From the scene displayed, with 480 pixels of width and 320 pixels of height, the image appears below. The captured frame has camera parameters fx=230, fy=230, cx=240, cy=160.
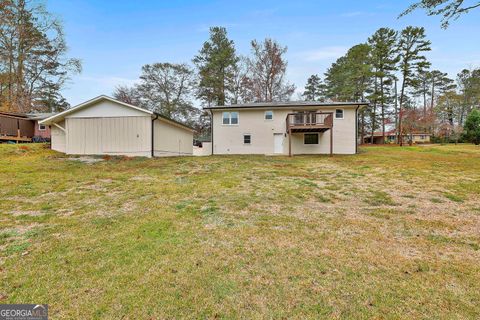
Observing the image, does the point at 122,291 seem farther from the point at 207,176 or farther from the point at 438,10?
the point at 438,10

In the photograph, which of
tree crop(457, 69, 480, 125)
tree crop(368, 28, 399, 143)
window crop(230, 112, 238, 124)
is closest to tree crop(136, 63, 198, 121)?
window crop(230, 112, 238, 124)

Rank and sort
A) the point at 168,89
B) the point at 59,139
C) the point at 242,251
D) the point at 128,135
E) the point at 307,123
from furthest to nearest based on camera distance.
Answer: the point at 168,89, the point at 307,123, the point at 59,139, the point at 128,135, the point at 242,251

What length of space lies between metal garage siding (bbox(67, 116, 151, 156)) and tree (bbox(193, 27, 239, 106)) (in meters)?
16.3

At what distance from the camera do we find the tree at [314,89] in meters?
37.1

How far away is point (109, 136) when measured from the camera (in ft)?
48.4

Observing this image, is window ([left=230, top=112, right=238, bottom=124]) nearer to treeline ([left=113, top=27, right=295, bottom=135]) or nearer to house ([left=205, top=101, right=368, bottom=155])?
house ([left=205, top=101, right=368, bottom=155])

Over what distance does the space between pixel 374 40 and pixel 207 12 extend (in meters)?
25.1

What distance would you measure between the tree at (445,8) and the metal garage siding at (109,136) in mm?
14483

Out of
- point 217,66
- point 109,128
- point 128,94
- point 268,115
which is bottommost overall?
point 109,128

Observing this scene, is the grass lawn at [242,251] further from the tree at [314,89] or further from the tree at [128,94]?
the tree at [314,89]

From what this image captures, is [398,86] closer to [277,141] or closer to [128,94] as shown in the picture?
[277,141]

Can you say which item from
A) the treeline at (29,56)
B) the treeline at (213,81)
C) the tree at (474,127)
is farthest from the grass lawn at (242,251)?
the tree at (474,127)

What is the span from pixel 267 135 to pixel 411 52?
2323 cm

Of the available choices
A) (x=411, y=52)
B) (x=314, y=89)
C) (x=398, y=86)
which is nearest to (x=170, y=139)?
(x=314, y=89)
